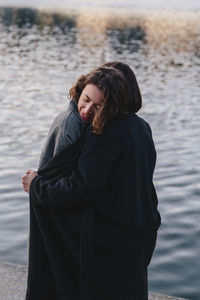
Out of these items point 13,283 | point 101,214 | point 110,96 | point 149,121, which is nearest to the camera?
point 110,96

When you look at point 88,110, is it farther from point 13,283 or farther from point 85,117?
point 13,283

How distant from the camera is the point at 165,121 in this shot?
44.9ft

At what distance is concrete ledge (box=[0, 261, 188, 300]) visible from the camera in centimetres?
414

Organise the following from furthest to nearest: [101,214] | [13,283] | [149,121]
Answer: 1. [149,121]
2. [13,283]
3. [101,214]

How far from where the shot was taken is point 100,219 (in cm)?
300

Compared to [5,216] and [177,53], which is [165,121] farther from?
[177,53]

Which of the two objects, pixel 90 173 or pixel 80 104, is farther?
pixel 80 104

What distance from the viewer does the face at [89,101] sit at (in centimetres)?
293

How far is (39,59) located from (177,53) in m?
9.74

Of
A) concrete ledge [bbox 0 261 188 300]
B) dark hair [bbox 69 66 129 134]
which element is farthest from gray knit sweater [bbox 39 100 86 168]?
concrete ledge [bbox 0 261 188 300]

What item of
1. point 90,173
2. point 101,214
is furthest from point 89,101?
point 101,214

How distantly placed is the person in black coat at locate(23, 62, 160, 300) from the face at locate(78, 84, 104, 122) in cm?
1

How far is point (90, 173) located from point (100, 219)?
11.3 inches

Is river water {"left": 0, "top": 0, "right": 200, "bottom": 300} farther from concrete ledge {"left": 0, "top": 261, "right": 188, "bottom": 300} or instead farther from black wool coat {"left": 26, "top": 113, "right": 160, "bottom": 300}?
black wool coat {"left": 26, "top": 113, "right": 160, "bottom": 300}
